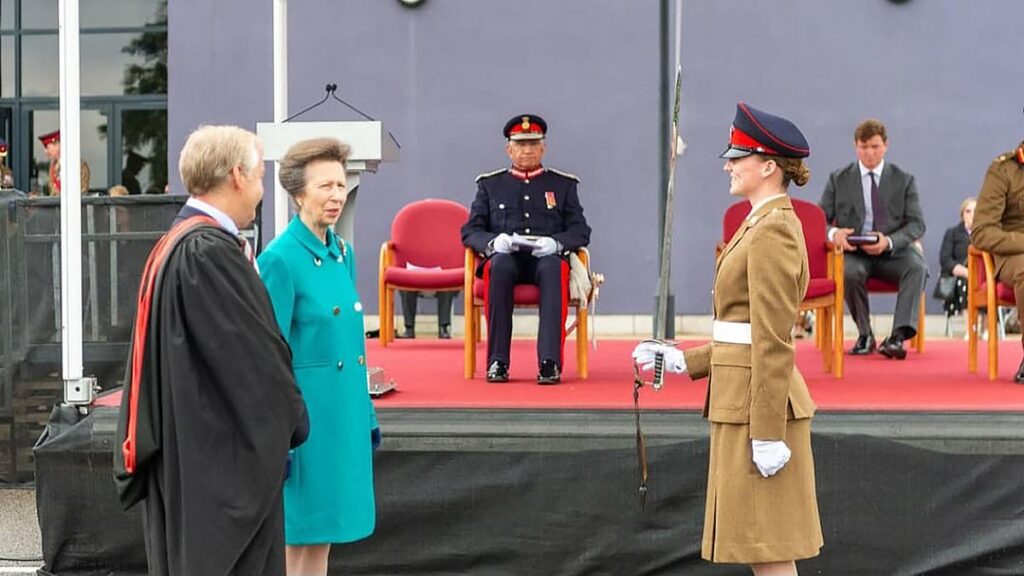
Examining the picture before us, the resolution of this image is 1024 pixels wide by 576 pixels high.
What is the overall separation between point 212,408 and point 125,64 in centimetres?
1183

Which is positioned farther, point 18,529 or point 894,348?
point 894,348

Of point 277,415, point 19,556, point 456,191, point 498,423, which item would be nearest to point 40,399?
point 19,556

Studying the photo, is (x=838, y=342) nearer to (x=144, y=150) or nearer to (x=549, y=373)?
(x=549, y=373)

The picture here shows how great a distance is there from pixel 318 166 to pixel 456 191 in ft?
28.7

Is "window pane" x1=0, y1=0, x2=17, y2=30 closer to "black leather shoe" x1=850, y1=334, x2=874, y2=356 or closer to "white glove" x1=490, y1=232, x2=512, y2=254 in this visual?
"white glove" x1=490, y1=232, x2=512, y2=254

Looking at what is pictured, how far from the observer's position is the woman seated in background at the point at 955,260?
10945mm

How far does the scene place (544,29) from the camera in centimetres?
1209

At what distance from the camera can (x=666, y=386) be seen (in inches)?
213

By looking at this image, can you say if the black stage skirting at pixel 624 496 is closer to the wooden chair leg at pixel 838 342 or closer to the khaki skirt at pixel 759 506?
the khaki skirt at pixel 759 506

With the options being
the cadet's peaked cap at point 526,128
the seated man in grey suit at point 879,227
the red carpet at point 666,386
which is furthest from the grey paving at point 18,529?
the seated man in grey suit at point 879,227

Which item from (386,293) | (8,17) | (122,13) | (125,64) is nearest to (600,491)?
(386,293)

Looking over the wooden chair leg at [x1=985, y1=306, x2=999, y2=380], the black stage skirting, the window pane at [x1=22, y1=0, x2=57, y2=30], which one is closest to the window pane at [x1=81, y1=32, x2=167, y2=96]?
the window pane at [x1=22, y1=0, x2=57, y2=30]

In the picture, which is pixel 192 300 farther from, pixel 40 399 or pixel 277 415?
pixel 40 399

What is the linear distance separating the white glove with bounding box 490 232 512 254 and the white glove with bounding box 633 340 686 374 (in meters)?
2.43
